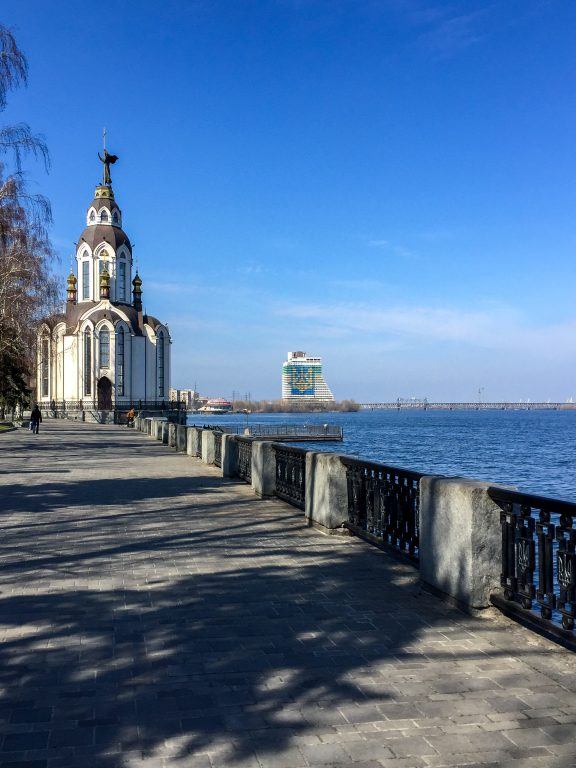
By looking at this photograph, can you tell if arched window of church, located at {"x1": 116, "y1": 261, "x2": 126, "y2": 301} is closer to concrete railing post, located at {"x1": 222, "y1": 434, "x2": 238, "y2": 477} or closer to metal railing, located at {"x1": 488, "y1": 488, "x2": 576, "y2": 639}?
concrete railing post, located at {"x1": 222, "y1": 434, "x2": 238, "y2": 477}

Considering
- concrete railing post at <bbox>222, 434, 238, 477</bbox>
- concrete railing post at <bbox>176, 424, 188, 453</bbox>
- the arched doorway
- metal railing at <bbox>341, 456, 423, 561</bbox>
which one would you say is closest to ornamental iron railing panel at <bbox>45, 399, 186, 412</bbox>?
the arched doorway

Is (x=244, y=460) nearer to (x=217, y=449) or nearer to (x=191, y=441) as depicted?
(x=217, y=449)

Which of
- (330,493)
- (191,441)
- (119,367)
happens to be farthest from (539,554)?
(119,367)

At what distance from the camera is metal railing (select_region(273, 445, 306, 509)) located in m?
11.4

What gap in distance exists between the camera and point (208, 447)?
68.5ft

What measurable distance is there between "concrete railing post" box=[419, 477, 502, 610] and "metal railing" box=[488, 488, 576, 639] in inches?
3.6

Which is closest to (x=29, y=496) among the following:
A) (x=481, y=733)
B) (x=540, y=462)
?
(x=481, y=733)

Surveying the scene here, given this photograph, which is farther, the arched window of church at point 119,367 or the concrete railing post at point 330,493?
the arched window of church at point 119,367

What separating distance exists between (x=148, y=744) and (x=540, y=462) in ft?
142

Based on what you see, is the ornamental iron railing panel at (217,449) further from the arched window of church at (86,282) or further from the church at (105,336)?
the arched window of church at (86,282)

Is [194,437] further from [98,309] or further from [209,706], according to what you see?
[98,309]

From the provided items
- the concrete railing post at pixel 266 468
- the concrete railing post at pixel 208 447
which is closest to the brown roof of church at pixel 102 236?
the concrete railing post at pixel 208 447

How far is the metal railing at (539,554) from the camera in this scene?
4867 millimetres

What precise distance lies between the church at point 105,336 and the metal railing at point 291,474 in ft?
207
